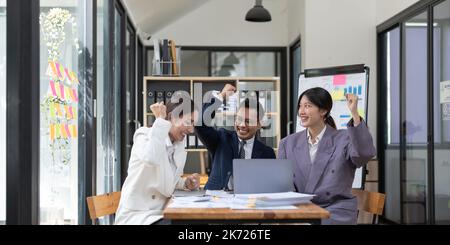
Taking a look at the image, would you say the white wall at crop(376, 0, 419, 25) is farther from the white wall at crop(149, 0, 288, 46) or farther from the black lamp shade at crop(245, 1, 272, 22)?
the white wall at crop(149, 0, 288, 46)

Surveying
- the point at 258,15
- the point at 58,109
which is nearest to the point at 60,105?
the point at 58,109

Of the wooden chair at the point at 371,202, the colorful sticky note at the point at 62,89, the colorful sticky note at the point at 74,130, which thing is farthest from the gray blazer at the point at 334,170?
the colorful sticky note at the point at 74,130

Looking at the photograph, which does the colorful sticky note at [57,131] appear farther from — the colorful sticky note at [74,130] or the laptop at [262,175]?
the laptop at [262,175]

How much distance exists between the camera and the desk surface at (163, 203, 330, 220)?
1550mm

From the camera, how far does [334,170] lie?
2.25 meters

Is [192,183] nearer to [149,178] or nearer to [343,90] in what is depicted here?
[149,178]

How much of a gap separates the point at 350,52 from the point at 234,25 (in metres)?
1.88

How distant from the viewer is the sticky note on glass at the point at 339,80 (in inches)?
156

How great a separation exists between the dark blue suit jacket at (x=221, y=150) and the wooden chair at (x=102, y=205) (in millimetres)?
465

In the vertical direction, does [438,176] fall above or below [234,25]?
below

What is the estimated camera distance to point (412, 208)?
15.4 feet

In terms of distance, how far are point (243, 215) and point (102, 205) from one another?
37.9 inches

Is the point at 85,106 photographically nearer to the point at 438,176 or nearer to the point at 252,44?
the point at 438,176
